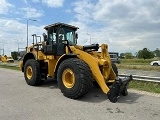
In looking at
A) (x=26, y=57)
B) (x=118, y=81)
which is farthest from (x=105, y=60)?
(x=26, y=57)

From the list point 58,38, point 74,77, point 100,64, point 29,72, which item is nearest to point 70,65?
point 74,77

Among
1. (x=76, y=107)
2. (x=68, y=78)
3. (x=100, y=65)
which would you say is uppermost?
(x=100, y=65)

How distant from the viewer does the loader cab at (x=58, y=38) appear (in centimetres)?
953

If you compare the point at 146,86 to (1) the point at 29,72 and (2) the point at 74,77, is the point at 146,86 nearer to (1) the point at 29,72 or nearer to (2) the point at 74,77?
(2) the point at 74,77

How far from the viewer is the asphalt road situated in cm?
562

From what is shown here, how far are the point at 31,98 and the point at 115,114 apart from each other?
10.8ft

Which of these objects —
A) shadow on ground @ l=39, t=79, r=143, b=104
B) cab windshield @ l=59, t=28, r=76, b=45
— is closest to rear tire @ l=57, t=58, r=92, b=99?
shadow on ground @ l=39, t=79, r=143, b=104

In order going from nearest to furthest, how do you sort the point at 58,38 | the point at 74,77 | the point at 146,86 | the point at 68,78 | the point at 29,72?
the point at 74,77 → the point at 68,78 → the point at 58,38 → the point at 146,86 → the point at 29,72

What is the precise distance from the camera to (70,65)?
7703mm

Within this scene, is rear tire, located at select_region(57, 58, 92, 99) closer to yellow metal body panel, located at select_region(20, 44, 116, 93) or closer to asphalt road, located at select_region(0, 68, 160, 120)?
yellow metal body panel, located at select_region(20, 44, 116, 93)

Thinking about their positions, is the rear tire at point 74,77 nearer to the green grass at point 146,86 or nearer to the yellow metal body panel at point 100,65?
the yellow metal body panel at point 100,65

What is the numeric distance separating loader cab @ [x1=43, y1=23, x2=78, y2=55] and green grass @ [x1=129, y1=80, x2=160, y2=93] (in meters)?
3.53

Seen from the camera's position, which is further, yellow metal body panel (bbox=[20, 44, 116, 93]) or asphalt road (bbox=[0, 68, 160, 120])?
yellow metal body panel (bbox=[20, 44, 116, 93])

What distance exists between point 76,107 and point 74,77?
130cm
